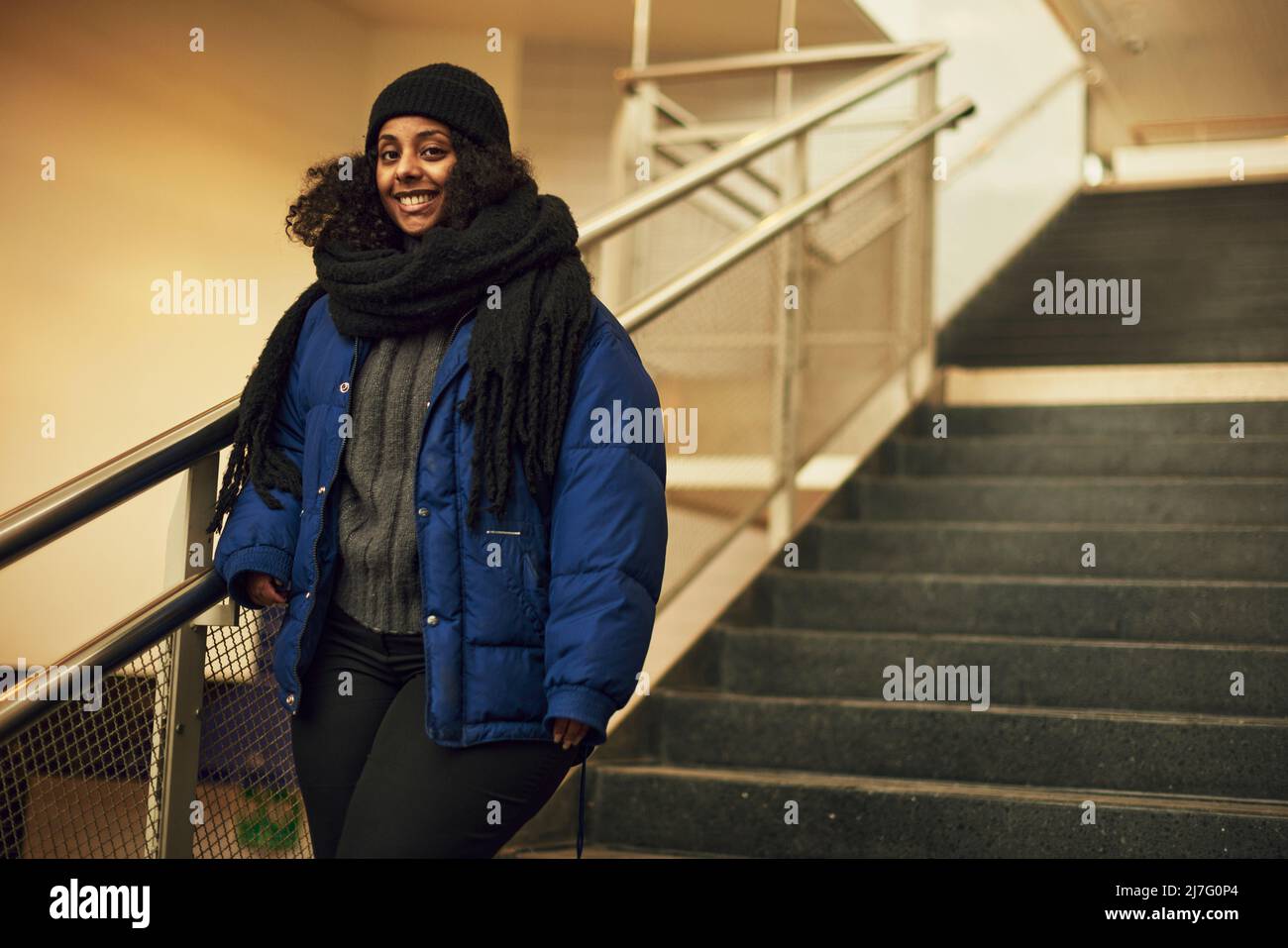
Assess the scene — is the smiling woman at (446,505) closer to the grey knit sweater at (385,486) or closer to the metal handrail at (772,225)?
the grey knit sweater at (385,486)

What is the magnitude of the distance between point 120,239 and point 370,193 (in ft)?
14.6

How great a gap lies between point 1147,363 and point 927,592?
220 centimetres

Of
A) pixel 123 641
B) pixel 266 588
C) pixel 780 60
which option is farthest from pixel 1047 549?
pixel 123 641

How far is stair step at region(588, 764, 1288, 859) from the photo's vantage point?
248 cm

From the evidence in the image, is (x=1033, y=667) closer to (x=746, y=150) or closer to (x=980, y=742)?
(x=980, y=742)

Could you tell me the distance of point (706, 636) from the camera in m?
3.44

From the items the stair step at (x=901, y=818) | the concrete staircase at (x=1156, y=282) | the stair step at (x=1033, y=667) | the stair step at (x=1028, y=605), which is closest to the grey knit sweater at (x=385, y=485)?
the stair step at (x=901, y=818)

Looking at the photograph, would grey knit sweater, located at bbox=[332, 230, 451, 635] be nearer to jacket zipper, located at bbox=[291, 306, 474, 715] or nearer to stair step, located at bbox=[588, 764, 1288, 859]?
jacket zipper, located at bbox=[291, 306, 474, 715]

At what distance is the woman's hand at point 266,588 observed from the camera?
178 cm

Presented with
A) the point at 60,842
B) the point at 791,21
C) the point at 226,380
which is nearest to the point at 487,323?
the point at 60,842

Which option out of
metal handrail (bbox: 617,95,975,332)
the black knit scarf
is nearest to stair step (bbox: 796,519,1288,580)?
metal handrail (bbox: 617,95,975,332)

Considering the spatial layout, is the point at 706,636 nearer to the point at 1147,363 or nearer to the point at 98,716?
the point at 98,716

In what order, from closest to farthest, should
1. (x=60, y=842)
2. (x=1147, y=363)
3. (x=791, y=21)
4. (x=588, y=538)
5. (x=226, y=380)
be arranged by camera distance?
(x=588, y=538) → (x=60, y=842) → (x=1147, y=363) → (x=226, y=380) → (x=791, y=21)

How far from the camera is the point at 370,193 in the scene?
74.5 inches
